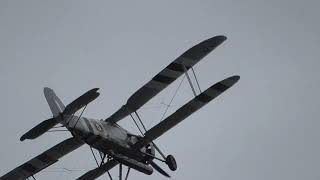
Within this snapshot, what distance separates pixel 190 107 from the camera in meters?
27.1

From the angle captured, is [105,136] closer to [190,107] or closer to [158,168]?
[158,168]

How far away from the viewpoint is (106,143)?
26.3 m

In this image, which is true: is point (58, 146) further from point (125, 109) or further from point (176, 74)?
point (176, 74)

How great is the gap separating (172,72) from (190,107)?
4.42ft

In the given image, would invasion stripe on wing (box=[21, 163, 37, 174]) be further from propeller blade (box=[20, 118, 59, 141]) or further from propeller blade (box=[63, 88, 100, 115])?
propeller blade (box=[63, 88, 100, 115])

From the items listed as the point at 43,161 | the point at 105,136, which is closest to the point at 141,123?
the point at 105,136

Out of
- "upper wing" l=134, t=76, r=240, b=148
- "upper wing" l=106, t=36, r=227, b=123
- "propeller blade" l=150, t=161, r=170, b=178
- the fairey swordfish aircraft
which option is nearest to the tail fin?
the fairey swordfish aircraft

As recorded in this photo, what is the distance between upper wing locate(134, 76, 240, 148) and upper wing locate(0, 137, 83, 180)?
2869mm

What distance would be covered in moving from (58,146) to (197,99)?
5481mm

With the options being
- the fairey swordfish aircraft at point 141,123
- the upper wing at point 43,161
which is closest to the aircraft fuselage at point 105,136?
the fairey swordfish aircraft at point 141,123

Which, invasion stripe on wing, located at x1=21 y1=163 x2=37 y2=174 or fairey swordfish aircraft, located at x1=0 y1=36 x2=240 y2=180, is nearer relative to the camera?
fairey swordfish aircraft, located at x1=0 y1=36 x2=240 y2=180

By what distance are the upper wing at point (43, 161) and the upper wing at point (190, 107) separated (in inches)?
113

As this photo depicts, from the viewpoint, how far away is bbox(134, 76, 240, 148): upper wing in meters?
27.0

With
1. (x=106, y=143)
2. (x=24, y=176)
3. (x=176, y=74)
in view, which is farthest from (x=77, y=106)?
(x=24, y=176)
